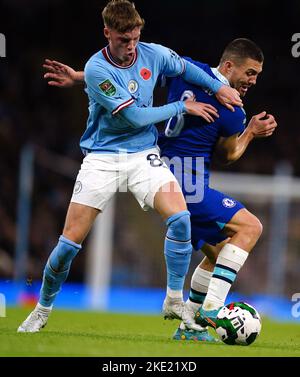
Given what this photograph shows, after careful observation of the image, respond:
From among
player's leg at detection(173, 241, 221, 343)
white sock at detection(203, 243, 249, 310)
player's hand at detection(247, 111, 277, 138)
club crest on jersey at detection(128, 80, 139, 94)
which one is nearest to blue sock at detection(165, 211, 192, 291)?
Answer: white sock at detection(203, 243, 249, 310)

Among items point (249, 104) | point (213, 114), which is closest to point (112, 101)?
point (213, 114)

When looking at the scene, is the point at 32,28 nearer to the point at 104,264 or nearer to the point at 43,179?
the point at 43,179

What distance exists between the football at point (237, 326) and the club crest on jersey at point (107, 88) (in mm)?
1631

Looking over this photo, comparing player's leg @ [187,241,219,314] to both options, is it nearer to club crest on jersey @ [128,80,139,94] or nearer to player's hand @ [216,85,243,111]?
player's hand @ [216,85,243,111]

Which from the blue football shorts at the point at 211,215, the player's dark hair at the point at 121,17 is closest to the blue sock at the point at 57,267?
the blue football shorts at the point at 211,215

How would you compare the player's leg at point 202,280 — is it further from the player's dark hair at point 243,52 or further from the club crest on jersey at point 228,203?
the player's dark hair at point 243,52

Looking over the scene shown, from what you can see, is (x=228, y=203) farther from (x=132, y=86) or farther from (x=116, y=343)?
(x=116, y=343)

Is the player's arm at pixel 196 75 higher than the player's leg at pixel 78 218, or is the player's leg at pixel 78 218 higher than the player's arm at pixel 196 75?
the player's arm at pixel 196 75

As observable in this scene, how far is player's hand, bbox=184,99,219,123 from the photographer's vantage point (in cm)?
640

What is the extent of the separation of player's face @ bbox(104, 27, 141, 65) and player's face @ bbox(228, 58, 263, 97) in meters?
0.83

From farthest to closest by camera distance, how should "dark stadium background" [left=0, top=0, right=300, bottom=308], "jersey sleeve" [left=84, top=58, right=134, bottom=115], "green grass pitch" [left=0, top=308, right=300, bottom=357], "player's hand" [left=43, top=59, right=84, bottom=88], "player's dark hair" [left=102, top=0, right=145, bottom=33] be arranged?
"dark stadium background" [left=0, top=0, right=300, bottom=308] → "player's hand" [left=43, top=59, right=84, bottom=88] → "jersey sleeve" [left=84, top=58, right=134, bottom=115] → "player's dark hair" [left=102, top=0, right=145, bottom=33] → "green grass pitch" [left=0, top=308, right=300, bottom=357]

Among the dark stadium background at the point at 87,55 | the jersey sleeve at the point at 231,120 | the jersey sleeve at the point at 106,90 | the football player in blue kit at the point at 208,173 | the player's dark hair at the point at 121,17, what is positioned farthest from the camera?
the dark stadium background at the point at 87,55

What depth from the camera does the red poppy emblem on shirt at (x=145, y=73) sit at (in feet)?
21.0

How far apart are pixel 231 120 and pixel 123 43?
0.99 metres
